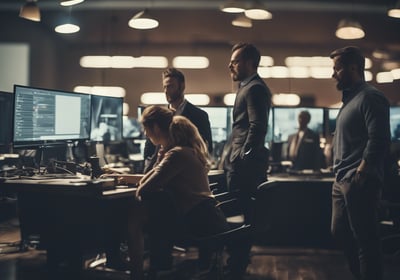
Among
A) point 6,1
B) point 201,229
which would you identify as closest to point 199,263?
point 201,229

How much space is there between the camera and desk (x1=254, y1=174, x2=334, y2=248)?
14.6 ft

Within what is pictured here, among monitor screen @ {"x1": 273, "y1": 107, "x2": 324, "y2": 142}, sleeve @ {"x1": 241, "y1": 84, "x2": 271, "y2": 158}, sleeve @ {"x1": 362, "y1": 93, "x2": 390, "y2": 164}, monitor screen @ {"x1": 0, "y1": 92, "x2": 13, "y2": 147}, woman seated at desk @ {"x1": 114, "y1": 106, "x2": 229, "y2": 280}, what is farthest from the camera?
monitor screen @ {"x1": 273, "y1": 107, "x2": 324, "y2": 142}

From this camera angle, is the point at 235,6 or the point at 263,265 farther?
the point at 235,6

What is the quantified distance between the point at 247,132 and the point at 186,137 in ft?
2.02

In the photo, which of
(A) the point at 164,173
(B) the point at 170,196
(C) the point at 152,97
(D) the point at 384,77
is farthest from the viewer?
(C) the point at 152,97

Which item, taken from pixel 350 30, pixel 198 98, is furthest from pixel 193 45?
pixel 350 30

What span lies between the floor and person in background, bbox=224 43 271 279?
2.12 ft

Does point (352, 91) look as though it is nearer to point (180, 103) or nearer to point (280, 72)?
point (180, 103)

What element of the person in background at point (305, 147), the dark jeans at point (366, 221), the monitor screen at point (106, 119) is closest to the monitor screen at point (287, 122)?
the person in background at point (305, 147)

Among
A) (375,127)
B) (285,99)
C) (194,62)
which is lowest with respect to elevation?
(375,127)

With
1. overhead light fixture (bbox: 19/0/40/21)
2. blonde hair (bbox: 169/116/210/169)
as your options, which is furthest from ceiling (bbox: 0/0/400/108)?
blonde hair (bbox: 169/116/210/169)

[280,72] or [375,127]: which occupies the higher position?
[280,72]

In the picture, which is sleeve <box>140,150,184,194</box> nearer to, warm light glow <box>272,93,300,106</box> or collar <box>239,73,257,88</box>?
collar <box>239,73,257,88</box>

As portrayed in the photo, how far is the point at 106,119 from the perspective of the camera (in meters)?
4.17
